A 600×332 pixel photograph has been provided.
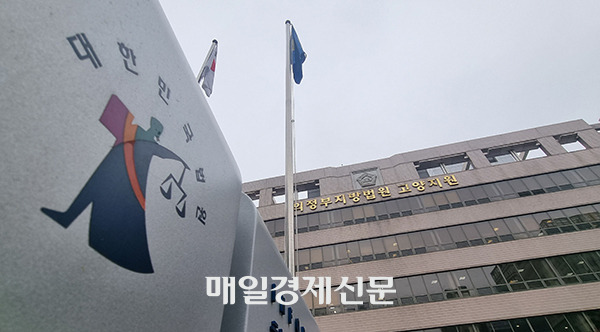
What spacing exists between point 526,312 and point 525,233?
5360 millimetres

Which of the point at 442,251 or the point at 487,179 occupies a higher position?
the point at 487,179

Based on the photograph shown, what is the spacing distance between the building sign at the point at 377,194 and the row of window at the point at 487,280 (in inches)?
266

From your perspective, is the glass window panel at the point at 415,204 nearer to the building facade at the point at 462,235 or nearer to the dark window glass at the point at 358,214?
the building facade at the point at 462,235

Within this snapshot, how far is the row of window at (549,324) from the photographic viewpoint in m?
16.1

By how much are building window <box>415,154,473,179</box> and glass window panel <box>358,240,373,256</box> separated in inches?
324

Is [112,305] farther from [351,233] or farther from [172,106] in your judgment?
[351,233]

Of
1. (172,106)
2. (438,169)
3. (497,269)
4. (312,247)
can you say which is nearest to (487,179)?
(438,169)

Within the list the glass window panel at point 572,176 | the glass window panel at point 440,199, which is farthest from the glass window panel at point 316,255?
the glass window panel at point 572,176

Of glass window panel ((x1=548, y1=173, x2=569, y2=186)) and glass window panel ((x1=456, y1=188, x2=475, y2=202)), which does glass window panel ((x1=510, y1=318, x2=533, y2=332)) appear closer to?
glass window panel ((x1=456, y1=188, x2=475, y2=202))

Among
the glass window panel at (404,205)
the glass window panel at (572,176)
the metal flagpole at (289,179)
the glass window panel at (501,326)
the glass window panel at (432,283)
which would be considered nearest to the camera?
the metal flagpole at (289,179)

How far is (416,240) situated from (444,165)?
840cm

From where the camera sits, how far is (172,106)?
1649 millimetres

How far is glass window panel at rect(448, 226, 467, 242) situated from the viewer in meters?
20.8

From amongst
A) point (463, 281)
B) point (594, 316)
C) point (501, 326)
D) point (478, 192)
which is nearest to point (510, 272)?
point (463, 281)
